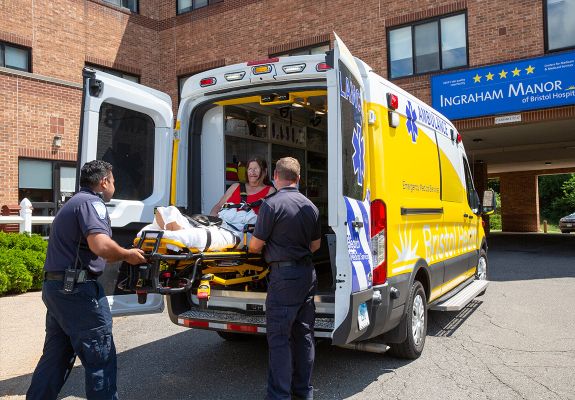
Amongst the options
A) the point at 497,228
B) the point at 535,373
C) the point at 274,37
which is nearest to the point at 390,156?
the point at 535,373

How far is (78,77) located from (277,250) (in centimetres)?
1303

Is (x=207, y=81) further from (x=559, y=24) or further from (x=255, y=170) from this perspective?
(x=559, y=24)

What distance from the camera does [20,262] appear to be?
901cm

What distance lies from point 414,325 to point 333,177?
2.00 meters

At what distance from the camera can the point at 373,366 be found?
496 centimetres

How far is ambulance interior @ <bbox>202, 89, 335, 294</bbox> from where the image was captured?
5.51 meters

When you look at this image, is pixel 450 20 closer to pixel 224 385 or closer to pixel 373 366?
pixel 373 366

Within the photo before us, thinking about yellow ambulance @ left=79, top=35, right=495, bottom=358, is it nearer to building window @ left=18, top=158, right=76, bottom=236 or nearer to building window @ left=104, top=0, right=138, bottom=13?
building window @ left=18, top=158, right=76, bottom=236

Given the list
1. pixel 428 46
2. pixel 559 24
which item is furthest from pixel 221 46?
pixel 559 24

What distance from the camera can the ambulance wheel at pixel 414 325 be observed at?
190 inches

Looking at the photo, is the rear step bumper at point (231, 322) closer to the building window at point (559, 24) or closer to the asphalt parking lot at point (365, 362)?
the asphalt parking lot at point (365, 362)

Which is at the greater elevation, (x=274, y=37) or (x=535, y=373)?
(x=274, y=37)

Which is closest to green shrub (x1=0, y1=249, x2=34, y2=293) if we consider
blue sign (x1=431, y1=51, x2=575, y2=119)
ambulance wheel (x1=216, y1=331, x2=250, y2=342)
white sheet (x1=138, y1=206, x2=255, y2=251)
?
ambulance wheel (x1=216, y1=331, x2=250, y2=342)

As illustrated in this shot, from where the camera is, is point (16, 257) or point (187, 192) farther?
point (16, 257)
